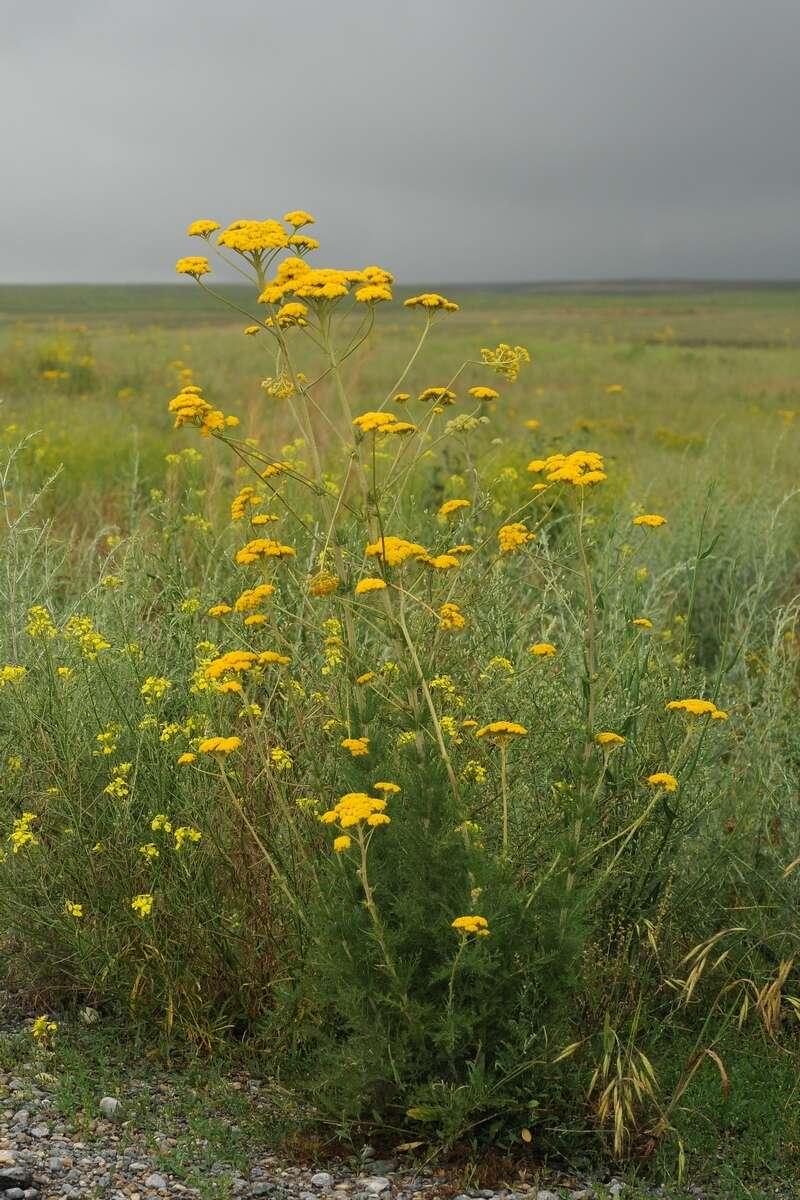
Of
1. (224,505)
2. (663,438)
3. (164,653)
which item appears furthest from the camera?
(663,438)

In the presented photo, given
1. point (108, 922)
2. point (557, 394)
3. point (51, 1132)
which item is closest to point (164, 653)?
point (108, 922)

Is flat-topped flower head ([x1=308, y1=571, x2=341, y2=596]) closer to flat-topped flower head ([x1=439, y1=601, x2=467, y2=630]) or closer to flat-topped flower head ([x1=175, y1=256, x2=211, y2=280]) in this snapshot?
flat-topped flower head ([x1=439, y1=601, x2=467, y2=630])

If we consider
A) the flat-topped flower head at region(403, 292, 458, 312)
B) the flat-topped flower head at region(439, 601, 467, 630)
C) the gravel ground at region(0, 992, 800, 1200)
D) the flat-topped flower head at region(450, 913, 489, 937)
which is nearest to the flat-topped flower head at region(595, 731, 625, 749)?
the flat-topped flower head at region(439, 601, 467, 630)

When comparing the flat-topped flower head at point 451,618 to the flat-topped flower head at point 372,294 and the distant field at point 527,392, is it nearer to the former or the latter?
the flat-topped flower head at point 372,294

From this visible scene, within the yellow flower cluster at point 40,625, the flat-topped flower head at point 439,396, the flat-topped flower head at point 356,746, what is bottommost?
the flat-topped flower head at point 356,746

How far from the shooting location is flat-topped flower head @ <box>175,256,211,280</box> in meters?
3.14

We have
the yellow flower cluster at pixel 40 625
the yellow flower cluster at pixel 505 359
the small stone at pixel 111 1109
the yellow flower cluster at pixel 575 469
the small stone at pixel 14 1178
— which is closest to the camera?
the small stone at pixel 14 1178

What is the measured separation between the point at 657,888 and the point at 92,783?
1.67 m

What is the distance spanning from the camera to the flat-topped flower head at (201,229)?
316cm

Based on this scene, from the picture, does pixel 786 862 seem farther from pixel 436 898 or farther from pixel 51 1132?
pixel 51 1132

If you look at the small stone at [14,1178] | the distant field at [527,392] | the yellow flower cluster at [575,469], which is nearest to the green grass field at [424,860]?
the yellow flower cluster at [575,469]

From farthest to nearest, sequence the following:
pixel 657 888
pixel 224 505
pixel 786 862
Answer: pixel 224 505
pixel 786 862
pixel 657 888

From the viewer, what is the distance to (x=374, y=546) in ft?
9.65

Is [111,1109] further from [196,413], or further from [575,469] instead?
[575,469]
